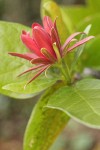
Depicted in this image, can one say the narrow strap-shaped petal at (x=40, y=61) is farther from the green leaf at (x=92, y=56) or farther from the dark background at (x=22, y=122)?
the dark background at (x=22, y=122)

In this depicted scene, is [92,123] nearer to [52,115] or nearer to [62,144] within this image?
[52,115]

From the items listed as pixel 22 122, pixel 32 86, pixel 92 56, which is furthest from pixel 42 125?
pixel 22 122

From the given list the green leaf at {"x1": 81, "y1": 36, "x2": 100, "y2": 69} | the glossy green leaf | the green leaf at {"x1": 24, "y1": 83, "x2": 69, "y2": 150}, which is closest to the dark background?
the green leaf at {"x1": 81, "y1": 36, "x2": 100, "y2": 69}

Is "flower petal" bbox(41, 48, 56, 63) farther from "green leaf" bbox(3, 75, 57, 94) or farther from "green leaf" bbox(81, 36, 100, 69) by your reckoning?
"green leaf" bbox(81, 36, 100, 69)

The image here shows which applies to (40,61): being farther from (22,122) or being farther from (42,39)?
(22,122)

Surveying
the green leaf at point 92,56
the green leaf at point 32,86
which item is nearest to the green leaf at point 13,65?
the green leaf at point 32,86

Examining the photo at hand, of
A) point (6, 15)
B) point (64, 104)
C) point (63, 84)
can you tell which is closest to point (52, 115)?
point (63, 84)
